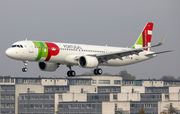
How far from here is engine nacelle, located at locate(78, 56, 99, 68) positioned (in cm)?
6731

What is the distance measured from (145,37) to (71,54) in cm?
2256

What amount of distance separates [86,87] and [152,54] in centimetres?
7044

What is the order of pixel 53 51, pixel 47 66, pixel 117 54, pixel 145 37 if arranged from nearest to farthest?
pixel 53 51, pixel 117 54, pixel 47 66, pixel 145 37

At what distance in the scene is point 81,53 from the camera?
69.4m

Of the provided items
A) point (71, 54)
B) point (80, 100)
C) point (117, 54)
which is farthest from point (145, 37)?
point (80, 100)

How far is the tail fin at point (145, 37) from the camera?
8294 centimetres

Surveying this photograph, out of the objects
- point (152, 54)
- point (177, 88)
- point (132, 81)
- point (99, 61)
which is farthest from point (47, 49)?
point (132, 81)

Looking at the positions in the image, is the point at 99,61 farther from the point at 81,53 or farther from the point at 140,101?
the point at 140,101

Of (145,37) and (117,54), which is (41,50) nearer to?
(117,54)

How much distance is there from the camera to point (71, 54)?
6762cm

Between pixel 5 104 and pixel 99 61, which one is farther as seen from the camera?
pixel 5 104

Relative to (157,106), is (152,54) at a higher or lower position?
higher

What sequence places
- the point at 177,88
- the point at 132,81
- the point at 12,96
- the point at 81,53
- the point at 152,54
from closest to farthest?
the point at 81,53, the point at 152,54, the point at 12,96, the point at 177,88, the point at 132,81

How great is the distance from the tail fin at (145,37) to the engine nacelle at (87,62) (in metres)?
16.7
